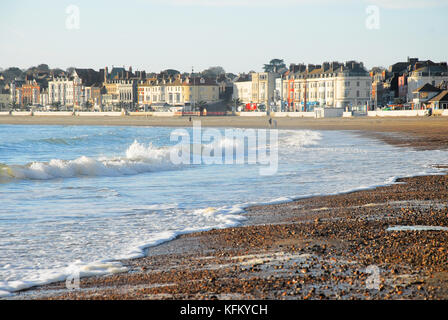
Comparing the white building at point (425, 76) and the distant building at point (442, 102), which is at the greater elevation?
the white building at point (425, 76)

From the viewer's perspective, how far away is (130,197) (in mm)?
12844

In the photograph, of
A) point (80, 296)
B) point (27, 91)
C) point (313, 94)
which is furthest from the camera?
point (27, 91)

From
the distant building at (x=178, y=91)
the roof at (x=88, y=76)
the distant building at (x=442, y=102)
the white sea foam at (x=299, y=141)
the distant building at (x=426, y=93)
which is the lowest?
the white sea foam at (x=299, y=141)

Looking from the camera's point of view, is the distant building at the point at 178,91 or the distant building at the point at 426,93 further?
the distant building at the point at 178,91

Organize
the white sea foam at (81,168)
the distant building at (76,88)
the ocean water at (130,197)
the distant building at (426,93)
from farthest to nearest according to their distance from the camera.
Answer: the distant building at (76,88) < the distant building at (426,93) < the white sea foam at (81,168) < the ocean water at (130,197)

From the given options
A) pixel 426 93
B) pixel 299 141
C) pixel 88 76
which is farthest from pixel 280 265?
pixel 88 76

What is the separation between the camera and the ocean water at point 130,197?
24.0 ft

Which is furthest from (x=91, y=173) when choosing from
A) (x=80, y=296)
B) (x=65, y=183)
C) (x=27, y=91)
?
(x=27, y=91)

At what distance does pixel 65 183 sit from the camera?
16062 mm

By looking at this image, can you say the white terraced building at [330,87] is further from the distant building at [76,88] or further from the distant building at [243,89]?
the distant building at [76,88]

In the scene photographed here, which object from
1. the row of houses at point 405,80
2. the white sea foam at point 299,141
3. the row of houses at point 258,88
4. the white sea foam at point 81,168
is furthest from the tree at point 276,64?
the white sea foam at point 81,168
